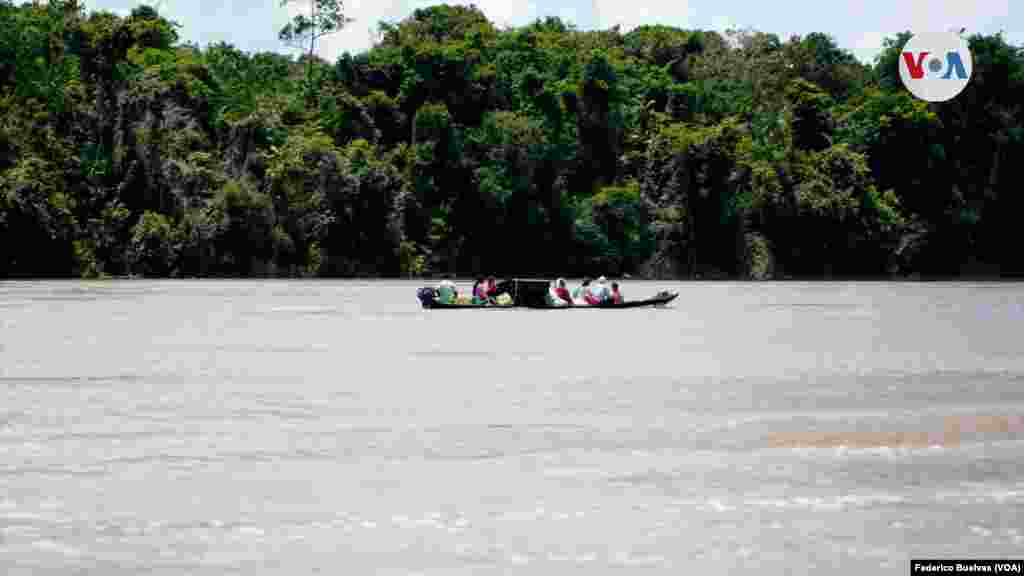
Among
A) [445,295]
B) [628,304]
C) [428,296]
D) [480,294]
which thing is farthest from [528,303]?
[428,296]

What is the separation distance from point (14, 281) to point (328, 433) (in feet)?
135

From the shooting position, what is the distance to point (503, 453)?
12.3m

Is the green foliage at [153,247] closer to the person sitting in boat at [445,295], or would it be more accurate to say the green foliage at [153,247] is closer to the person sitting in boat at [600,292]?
the person sitting in boat at [445,295]

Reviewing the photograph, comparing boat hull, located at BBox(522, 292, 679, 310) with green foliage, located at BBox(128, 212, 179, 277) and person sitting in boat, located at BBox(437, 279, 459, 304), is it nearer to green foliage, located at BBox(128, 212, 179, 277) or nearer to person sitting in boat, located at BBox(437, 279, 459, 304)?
person sitting in boat, located at BBox(437, 279, 459, 304)

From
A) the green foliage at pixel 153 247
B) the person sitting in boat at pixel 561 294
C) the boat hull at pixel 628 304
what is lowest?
the boat hull at pixel 628 304

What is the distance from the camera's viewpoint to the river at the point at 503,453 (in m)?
8.80

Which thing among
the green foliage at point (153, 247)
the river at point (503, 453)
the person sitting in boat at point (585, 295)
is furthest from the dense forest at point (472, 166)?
the river at point (503, 453)

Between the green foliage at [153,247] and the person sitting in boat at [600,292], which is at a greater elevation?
the green foliage at [153,247]

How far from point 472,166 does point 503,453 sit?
48807 mm

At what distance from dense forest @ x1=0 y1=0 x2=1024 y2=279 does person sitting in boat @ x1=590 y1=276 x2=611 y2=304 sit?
22.8m

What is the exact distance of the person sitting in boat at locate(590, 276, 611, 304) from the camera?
119 feet

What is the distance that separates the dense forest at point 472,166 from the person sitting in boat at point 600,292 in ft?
74.6

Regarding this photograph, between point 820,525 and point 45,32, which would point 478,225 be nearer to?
→ point 45,32

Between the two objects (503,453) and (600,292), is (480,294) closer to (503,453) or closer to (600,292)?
(600,292)
